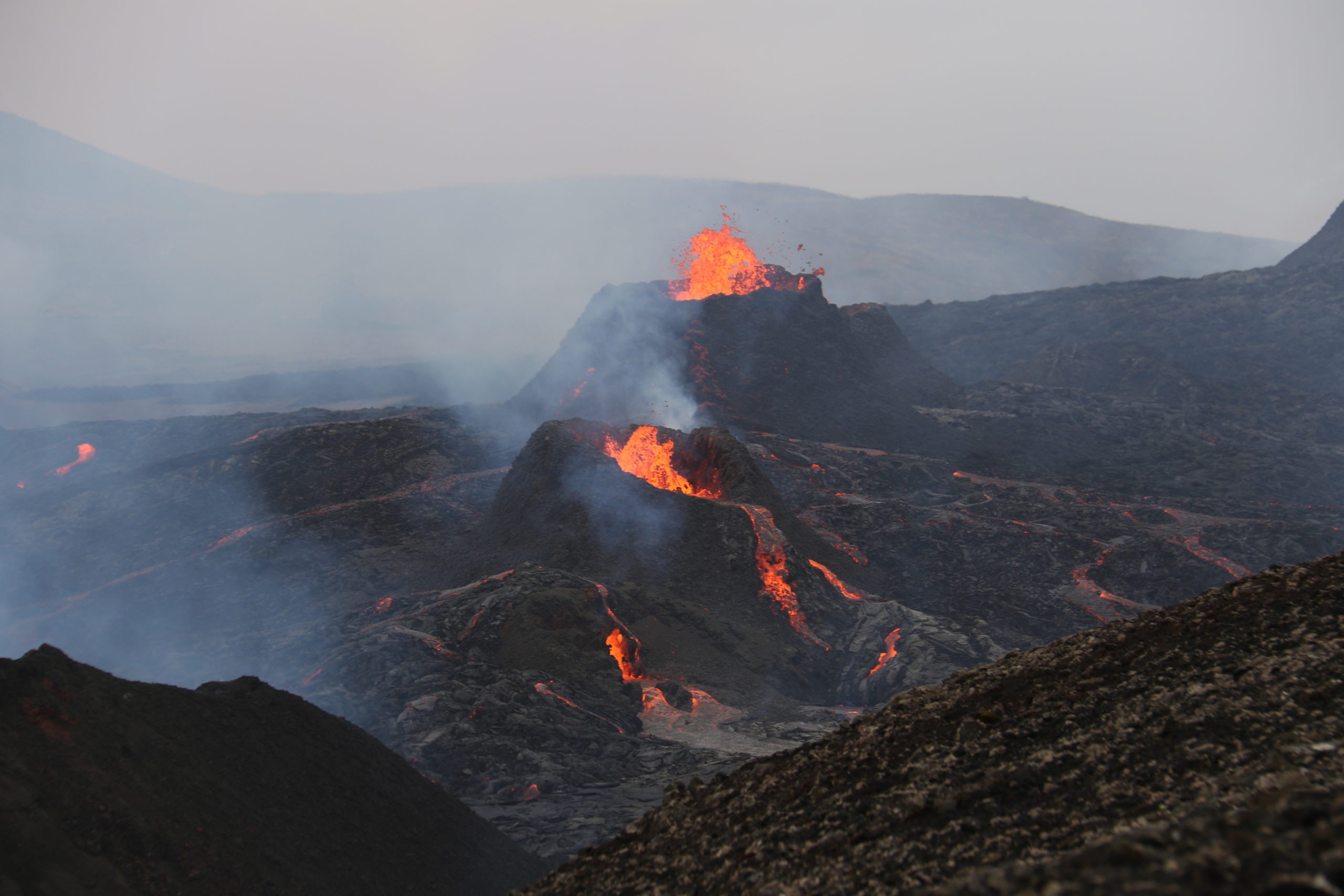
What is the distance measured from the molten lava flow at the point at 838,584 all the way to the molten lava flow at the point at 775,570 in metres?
2.20

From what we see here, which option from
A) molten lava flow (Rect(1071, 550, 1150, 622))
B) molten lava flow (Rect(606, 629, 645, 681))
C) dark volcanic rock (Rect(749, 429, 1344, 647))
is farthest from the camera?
dark volcanic rock (Rect(749, 429, 1344, 647))

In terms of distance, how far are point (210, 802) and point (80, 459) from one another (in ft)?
173

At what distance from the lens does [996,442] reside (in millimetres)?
63688

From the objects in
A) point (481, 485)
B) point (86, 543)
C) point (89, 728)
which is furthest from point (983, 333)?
point (89, 728)

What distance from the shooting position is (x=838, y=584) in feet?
129

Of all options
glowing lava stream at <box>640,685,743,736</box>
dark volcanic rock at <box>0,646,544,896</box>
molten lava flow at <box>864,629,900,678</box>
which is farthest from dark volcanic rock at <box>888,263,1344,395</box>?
dark volcanic rock at <box>0,646,544,896</box>

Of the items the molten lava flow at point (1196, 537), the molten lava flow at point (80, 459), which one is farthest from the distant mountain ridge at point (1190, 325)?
the molten lava flow at point (80, 459)

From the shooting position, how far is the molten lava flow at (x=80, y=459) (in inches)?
2189

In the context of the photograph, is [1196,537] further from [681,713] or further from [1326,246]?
[1326,246]

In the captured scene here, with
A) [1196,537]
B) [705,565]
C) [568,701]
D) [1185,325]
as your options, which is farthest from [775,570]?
[1185,325]

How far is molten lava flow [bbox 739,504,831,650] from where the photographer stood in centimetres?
3550

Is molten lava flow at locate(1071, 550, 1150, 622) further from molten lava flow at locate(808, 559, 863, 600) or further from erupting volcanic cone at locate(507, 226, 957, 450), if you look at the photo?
erupting volcanic cone at locate(507, 226, 957, 450)

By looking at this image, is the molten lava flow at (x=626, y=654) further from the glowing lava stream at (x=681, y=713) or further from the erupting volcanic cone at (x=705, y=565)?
the glowing lava stream at (x=681, y=713)

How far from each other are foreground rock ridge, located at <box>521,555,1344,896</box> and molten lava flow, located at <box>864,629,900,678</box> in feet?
59.3
